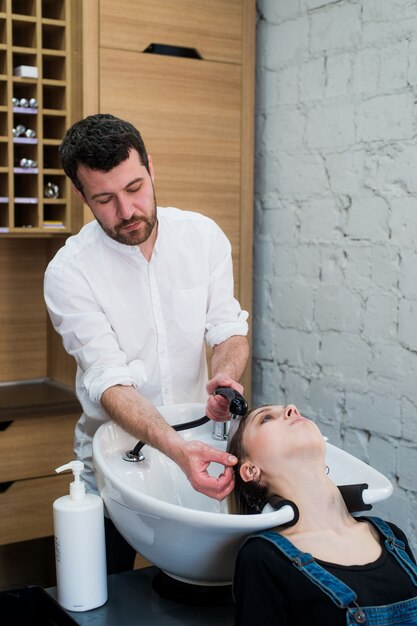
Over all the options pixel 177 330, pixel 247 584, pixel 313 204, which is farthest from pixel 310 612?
pixel 313 204

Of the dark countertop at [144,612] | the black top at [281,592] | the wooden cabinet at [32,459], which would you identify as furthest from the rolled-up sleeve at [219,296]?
the black top at [281,592]

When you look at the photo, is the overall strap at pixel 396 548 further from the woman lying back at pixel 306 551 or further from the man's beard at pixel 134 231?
the man's beard at pixel 134 231

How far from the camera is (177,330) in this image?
194 centimetres

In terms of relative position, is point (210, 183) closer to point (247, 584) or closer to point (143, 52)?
point (143, 52)

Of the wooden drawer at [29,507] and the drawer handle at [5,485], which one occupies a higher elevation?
the drawer handle at [5,485]

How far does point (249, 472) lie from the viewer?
1.33m

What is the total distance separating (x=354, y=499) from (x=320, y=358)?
1237mm

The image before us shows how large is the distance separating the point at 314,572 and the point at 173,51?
1911 millimetres

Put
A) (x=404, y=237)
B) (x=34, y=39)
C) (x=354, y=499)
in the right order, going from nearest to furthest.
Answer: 1. (x=354, y=499)
2. (x=404, y=237)
3. (x=34, y=39)

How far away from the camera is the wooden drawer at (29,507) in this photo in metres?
2.41

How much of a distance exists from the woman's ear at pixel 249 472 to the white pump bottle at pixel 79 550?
23cm

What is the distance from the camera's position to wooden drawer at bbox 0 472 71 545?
95.0 inches

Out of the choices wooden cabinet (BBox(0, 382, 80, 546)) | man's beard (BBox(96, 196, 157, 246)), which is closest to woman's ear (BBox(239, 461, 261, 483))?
man's beard (BBox(96, 196, 157, 246))

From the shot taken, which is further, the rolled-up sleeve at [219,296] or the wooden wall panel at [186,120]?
the wooden wall panel at [186,120]
